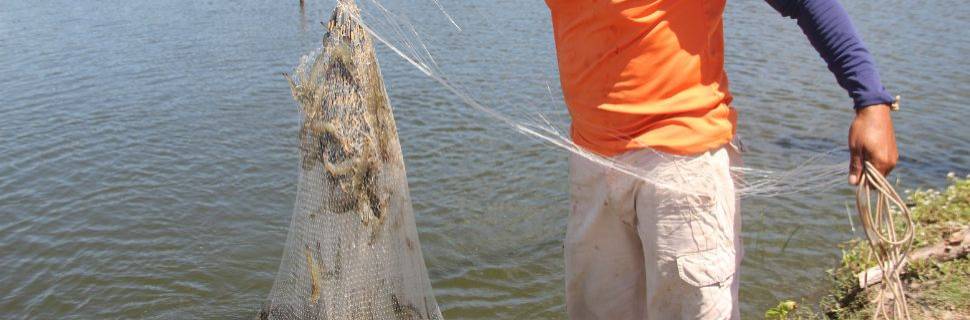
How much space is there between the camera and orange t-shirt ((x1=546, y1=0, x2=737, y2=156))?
2264 mm

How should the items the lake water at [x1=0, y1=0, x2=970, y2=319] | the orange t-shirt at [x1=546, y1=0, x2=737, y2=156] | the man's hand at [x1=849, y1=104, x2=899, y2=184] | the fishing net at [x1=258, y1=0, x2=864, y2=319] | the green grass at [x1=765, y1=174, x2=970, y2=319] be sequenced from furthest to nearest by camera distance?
the lake water at [x1=0, y1=0, x2=970, y2=319], the fishing net at [x1=258, y1=0, x2=864, y2=319], the green grass at [x1=765, y1=174, x2=970, y2=319], the orange t-shirt at [x1=546, y1=0, x2=737, y2=156], the man's hand at [x1=849, y1=104, x2=899, y2=184]

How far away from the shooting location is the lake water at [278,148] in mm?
4887

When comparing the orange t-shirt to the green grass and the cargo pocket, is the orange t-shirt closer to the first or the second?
the cargo pocket

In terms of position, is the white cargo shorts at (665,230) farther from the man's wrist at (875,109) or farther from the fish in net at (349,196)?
the fish in net at (349,196)

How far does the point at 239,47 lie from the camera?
9.55 metres

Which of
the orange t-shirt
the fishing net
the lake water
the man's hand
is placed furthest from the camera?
the lake water

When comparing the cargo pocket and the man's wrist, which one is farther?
the cargo pocket

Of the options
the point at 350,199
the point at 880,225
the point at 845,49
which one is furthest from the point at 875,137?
the point at 350,199

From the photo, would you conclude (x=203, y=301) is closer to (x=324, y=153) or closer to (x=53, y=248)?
(x=53, y=248)

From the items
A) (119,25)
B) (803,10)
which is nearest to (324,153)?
(803,10)

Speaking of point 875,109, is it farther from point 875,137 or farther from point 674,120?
point 674,120

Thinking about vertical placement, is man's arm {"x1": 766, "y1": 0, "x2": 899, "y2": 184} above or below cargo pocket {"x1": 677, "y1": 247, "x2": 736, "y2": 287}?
above

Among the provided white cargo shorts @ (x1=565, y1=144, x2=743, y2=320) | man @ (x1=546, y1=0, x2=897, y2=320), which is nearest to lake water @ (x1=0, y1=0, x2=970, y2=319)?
white cargo shorts @ (x1=565, y1=144, x2=743, y2=320)

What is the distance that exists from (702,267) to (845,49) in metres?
0.70
